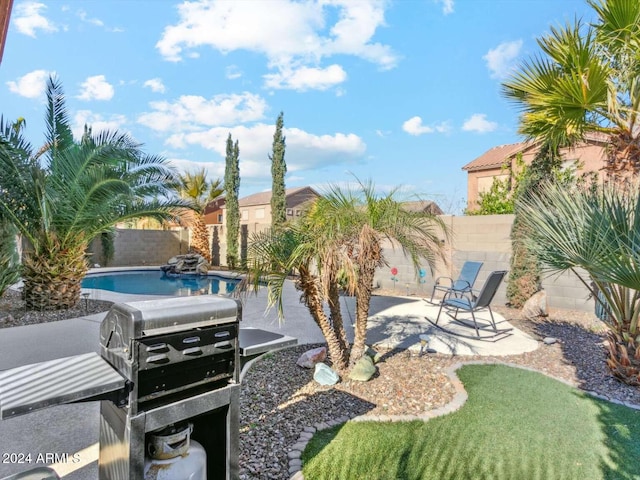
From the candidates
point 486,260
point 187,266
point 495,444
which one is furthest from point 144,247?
Answer: point 495,444

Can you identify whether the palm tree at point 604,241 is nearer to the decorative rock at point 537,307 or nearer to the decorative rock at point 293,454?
the decorative rock at point 293,454

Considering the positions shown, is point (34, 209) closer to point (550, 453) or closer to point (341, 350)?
point (341, 350)

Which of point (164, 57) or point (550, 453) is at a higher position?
point (164, 57)

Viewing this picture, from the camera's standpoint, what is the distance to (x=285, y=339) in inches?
92.4

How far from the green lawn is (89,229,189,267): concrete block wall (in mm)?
18232

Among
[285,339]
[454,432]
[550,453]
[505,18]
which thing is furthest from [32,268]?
[505,18]

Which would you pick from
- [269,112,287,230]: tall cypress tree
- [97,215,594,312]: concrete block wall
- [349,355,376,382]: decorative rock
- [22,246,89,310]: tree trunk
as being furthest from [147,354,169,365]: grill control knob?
[269,112,287,230]: tall cypress tree

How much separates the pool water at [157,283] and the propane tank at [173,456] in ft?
35.5

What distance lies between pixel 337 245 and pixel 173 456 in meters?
2.36

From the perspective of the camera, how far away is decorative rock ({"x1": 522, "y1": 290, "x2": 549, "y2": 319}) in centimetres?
784

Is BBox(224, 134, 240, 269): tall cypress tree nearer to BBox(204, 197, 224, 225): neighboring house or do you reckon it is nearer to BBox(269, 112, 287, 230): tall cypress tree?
BBox(269, 112, 287, 230): tall cypress tree

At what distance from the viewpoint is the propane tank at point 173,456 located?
5.35ft

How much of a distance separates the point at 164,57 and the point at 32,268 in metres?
6.00

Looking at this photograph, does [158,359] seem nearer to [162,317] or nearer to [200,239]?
[162,317]
